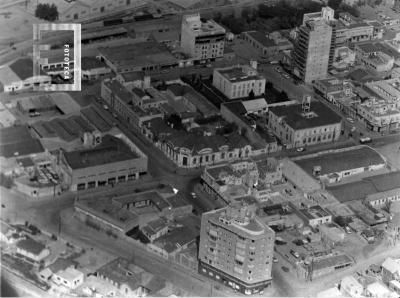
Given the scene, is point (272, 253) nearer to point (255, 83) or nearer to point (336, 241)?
point (336, 241)

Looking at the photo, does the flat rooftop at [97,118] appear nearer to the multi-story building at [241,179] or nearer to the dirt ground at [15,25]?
the multi-story building at [241,179]

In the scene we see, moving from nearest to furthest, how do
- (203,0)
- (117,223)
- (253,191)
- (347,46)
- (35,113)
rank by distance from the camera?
1. (117,223)
2. (253,191)
3. (35,113)
4. (347,46)
5. (203,0)

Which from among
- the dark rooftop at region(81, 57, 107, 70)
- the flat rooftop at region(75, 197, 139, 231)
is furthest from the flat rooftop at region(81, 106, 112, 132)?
the flat rooftop at region(75, 197, 139, 231)

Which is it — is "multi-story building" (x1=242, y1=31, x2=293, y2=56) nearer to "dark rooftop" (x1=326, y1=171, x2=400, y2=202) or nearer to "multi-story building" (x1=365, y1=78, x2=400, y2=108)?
"multi-story building" (x1=365, y1=78, x2=400, y2=108)

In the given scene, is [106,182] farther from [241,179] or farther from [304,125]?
[304,125]

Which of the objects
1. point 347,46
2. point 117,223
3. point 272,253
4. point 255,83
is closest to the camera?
point 272,253

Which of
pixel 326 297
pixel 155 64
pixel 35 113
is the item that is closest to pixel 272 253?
pixel 326 297

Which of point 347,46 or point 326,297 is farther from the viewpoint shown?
point 347,46
